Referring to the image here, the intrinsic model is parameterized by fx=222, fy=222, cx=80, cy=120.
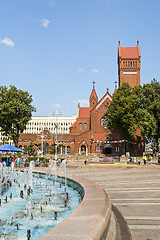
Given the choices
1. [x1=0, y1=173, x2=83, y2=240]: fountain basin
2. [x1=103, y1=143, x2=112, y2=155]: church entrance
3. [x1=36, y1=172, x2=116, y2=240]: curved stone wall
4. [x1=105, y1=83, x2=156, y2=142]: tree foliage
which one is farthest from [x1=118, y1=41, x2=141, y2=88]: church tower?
[x1=36, y1=172, x2=116, y2=240]: curved stone wall

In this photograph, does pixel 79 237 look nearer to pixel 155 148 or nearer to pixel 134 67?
pixel 155 148

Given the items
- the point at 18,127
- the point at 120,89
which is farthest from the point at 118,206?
the point at 120,89

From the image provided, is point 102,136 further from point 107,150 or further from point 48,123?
point 48,123

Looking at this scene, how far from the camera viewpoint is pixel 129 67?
209ft

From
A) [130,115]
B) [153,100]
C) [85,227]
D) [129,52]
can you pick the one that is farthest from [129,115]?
[85,227]

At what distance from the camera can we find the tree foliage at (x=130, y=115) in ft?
131

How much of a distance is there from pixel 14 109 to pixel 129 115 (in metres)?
21.6

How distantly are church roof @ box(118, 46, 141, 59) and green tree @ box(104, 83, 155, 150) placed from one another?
22.9m

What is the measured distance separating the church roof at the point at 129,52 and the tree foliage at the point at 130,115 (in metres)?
22.9

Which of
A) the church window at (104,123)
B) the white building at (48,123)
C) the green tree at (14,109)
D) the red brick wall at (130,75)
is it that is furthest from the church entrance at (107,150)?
the white building at (48,123)

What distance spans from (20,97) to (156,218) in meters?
40.3

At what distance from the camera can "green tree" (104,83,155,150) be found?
4003 cm

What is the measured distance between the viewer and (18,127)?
42.4 m

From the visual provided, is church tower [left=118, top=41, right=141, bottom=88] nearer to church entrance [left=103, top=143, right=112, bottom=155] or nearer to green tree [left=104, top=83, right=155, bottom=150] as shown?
green tree [left=104, top=83, right=155, bottom=150]
